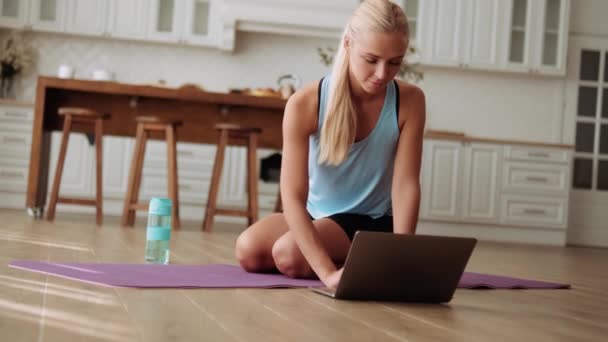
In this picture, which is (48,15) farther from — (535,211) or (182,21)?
(535,211)

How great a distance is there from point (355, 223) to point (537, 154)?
513 centimetres

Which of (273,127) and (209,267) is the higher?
(273,127)

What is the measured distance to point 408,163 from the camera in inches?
90.8

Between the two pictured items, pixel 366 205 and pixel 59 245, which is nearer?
pixel 366 205

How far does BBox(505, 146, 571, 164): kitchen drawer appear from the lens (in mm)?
7266

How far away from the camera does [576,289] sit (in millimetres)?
2895

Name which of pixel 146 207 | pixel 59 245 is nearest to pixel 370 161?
pixel 59 245

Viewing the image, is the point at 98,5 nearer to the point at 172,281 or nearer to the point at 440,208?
the point at 440,208

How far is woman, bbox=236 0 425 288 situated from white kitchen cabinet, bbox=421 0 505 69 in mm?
5206

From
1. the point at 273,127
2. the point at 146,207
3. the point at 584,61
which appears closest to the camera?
the point at 146,207

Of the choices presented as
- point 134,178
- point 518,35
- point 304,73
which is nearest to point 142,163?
point 134,178

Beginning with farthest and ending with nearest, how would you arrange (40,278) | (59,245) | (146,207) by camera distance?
(146,207) → (59,245) → (40,278)

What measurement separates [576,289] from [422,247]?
115 cm

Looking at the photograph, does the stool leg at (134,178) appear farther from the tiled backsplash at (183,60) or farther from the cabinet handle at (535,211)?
the cabinet handle at (535,211)
